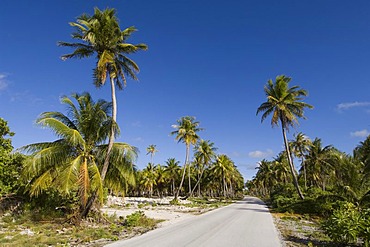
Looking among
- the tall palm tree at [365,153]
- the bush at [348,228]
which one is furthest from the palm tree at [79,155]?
the tall palm tree at [365,153]

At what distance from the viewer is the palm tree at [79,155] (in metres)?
12.2

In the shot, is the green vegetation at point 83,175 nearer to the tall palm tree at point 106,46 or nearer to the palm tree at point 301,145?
the tall palm tree at point 106,46

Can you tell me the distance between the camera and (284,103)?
84.1 ft

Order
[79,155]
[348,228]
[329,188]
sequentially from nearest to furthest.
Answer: [348,228] < [79,155] < [329,188]

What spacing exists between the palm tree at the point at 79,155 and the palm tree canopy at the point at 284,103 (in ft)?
55.5

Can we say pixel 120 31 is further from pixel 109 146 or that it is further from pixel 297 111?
pixel 297 111

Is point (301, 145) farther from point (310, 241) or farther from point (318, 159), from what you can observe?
point (310, 241)

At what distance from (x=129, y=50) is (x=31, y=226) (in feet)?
36.6

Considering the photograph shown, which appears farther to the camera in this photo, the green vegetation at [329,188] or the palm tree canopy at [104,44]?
the palm tree canopy at [104,44]

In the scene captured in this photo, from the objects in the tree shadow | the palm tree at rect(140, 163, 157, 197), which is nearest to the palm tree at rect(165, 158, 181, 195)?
the palm tree at rect(140, 163, 157, 197)

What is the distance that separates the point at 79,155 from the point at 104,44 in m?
6.65

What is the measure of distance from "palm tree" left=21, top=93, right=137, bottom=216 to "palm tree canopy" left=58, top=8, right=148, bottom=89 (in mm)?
2083

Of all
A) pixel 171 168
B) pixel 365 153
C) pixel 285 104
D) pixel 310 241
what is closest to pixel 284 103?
pixel 285 104

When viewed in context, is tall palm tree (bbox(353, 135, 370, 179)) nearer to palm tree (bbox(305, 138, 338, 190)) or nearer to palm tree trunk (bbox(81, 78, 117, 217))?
palm tree (bbox(305, 138, 338, 190))
